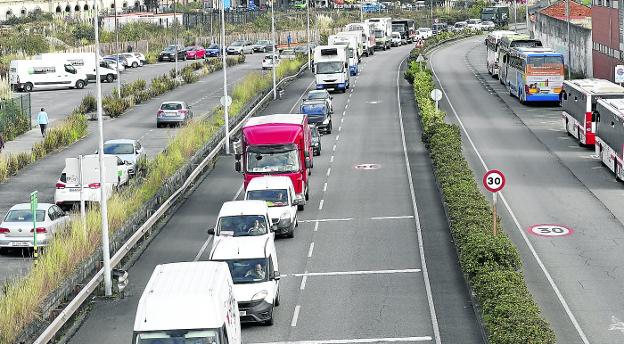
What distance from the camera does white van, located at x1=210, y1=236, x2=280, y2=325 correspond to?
27531 millimetres

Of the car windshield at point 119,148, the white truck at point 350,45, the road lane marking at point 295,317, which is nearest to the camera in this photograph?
the road lane marking at point 295,317

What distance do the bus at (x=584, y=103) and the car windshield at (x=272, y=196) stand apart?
69.3ft

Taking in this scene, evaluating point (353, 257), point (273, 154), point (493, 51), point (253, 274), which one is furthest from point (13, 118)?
point (493, 51)

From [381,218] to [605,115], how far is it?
541 inches

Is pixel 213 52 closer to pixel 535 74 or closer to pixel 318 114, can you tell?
pixel 535 74

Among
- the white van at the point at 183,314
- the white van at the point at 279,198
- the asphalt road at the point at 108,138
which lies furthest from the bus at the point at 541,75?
the white van at the point at 183,314

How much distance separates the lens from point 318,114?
61656 mm

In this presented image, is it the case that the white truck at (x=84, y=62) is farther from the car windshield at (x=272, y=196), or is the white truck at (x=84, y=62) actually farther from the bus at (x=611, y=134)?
the car windshield at (x=272, y=196)

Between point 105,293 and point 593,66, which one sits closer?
point 105,293

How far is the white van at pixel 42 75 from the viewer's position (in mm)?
90062

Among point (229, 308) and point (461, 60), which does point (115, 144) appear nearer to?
point (229, 308)

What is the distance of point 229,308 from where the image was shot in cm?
2377

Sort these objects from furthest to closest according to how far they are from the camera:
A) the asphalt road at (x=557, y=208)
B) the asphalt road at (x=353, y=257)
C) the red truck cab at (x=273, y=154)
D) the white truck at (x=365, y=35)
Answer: the white truck at (x=365, y=35)
the red truck cab at (x=273, y=154)
the asphalt road at (x=557, y=208)
the asphalt road at (x=353, y=257)

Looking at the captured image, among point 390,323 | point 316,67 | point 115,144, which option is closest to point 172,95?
point 316,67
